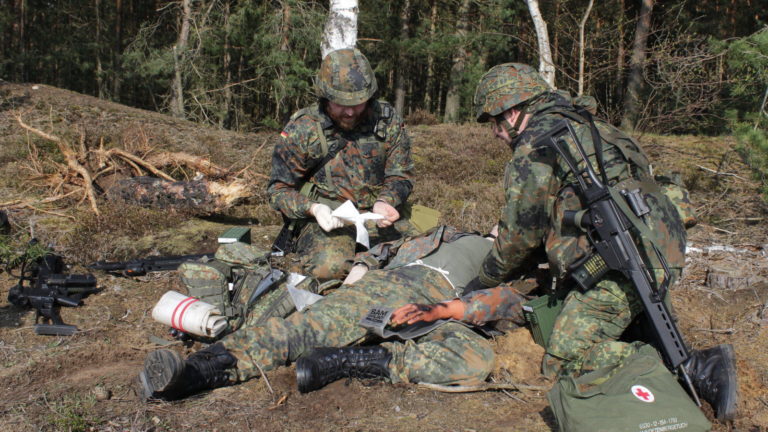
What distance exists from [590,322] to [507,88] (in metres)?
1.50

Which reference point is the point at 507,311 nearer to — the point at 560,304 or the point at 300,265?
the point at 560,304

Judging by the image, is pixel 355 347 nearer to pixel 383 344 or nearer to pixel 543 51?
pixel 383 344

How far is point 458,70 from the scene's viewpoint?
17000 mm

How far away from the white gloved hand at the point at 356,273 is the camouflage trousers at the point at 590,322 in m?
1.52

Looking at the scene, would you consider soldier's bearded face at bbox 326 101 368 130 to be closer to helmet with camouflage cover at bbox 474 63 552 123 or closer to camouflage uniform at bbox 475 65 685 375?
helmet with camouflage cover at bbox 474 63 552 123

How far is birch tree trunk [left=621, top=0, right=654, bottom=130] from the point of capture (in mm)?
13227

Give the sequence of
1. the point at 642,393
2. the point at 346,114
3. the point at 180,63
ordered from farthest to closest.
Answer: the point at 180,63
the point at 346,114
the point at 642,393

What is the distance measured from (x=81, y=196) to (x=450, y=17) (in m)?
13.1

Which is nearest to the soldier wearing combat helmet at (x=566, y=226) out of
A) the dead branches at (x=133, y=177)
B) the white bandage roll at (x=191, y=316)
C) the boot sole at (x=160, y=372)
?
the white bandage roll at (x=191, y=316)

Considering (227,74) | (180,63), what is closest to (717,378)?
(180,63)

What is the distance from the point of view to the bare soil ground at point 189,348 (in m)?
2.87

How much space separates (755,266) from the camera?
502cm

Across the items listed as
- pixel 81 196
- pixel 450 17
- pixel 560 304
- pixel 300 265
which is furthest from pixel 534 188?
pixel 450 17

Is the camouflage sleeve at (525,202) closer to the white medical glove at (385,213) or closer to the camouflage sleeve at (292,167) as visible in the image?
the white medical glove at (385,213)
